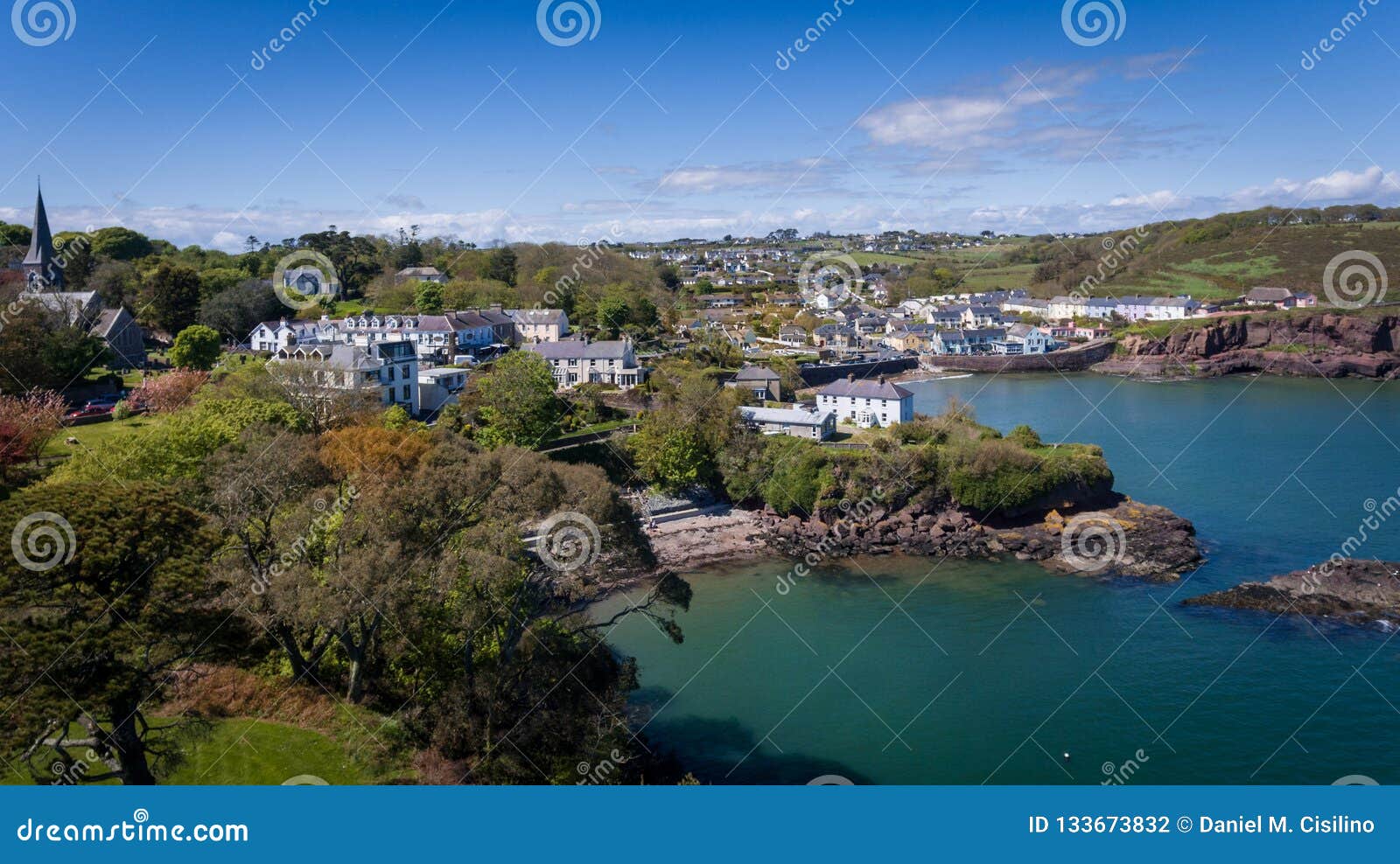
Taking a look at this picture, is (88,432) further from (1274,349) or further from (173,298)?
(1274,349)

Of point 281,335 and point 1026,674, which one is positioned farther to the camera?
point 281,335

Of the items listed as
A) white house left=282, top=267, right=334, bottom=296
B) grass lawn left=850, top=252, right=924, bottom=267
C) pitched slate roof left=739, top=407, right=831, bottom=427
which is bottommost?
pitched slate roof left=739, top=407, right=831, bottom=427

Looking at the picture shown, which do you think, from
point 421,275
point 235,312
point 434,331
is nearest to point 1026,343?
point 421,275

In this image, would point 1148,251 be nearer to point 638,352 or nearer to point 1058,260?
point 1058,260

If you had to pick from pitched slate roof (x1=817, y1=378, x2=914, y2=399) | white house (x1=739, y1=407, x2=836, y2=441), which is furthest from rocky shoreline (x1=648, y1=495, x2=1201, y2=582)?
pitched slate roof (x1=817, y1=378, x2=914, y2=399)

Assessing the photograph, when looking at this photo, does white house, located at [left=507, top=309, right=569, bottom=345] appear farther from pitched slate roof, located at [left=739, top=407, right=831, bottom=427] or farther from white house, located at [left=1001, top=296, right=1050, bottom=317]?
white house, located at [left=1001, top=296, right=1050, bottom=317]

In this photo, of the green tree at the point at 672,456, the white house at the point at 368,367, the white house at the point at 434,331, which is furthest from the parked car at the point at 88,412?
the green tree at the point at 672,456
